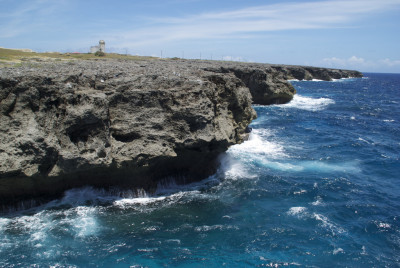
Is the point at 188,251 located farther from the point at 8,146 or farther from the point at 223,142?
the point at 8,146

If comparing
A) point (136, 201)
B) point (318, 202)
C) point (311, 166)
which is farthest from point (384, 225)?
point (136, 201)

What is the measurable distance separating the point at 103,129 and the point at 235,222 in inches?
415

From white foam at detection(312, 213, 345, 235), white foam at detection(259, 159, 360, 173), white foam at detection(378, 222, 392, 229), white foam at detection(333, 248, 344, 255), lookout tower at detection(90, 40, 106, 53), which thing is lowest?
white foam at detection(333, 248, 344, 255)

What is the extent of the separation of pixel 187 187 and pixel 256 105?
4879cm

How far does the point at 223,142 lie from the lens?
75.3 ft

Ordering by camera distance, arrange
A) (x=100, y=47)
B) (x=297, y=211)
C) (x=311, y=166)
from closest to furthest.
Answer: (x=297, y=211) → (x=311, y=166) → (x=100, y=47)

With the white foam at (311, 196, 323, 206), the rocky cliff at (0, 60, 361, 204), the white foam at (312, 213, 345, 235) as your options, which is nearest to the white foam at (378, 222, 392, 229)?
the white foam at (312, 213, 345, 235)

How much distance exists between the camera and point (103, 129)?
19500mm

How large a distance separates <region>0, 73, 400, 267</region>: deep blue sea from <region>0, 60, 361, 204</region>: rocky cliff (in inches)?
69.0

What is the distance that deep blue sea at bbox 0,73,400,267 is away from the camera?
15.0 metres

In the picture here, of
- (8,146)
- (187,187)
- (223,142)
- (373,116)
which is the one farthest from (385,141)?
(8,146)

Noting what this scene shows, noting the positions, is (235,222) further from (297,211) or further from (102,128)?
(102,128)

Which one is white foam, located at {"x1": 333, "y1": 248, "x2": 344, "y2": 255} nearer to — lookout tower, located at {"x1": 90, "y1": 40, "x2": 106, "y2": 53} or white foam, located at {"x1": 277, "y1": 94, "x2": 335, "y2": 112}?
white foam, located at {"x1": 277, "y1": 94, "x2": 335, "y2": 112}

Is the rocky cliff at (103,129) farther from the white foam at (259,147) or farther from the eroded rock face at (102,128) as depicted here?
the white foam at (259,147)
